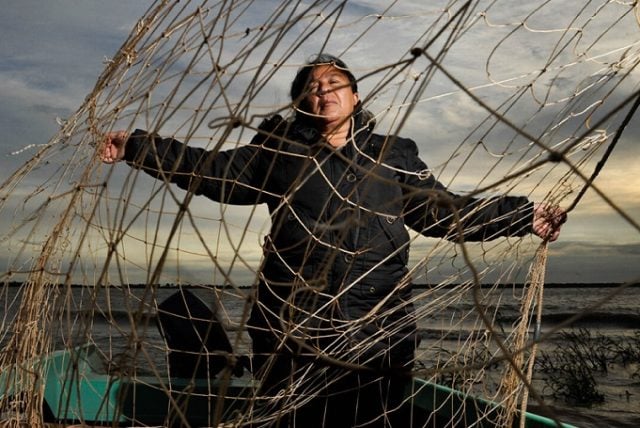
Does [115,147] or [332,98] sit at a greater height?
[332,98]

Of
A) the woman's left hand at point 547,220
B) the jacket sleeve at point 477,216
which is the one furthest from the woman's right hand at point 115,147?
the woman's left hand at point 547,220

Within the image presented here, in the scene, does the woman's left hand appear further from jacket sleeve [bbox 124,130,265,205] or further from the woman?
jacket sleeve [bbox 124,130,265,205]

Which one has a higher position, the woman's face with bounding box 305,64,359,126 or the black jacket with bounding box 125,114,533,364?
the woman's face with bounding box 305,64,359,126

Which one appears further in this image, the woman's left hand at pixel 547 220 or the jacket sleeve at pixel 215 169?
the jacket sleeve at pixel 215 169

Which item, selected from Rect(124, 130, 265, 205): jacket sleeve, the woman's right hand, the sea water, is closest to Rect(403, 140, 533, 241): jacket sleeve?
the sea water

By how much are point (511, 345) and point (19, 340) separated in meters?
1.76

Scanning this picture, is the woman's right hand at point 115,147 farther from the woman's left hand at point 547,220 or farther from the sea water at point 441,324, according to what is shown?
the woman's left hand at point 547,220

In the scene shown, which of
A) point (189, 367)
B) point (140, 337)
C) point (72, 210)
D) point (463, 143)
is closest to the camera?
point (140, 337)

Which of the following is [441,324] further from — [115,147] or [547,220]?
[115,147]

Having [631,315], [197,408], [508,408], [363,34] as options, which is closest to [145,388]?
[197,408]

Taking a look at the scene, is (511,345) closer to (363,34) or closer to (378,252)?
(378,252)

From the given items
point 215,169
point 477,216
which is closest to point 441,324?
point 477,216

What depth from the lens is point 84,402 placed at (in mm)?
5008

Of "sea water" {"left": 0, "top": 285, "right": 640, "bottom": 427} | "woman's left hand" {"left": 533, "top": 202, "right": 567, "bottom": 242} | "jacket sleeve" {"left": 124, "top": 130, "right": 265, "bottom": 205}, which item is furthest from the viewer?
"jacket sleeve" {"left": 124, "top": 130, "right": 265, "bottom": 205}
